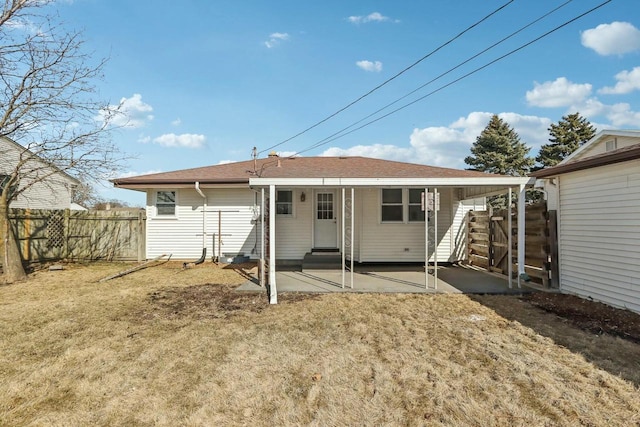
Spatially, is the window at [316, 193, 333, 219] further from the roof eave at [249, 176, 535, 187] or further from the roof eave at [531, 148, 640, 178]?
the roof eave at [531, 148, 640, 178]

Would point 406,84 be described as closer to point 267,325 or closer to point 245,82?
point 245,82

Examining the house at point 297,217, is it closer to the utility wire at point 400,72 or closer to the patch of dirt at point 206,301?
the utility wire at point 400,72

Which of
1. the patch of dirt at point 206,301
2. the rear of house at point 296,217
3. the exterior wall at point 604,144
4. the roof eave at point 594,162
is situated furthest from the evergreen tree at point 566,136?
the patch of dirt at point 206,301

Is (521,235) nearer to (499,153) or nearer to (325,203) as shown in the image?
(325,203)

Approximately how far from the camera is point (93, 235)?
37.7ft

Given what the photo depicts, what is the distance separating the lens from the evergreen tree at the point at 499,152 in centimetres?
2995

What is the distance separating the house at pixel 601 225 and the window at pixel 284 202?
22.7ft

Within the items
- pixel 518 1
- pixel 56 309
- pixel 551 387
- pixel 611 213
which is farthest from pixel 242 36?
pixel 551 387

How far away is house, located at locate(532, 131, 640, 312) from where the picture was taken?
5.46 meters

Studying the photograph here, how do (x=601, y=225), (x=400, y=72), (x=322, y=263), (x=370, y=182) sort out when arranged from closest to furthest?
(x=601, y=225), (x=370, y=182), (x=400, y=72), (x=322, y=263)

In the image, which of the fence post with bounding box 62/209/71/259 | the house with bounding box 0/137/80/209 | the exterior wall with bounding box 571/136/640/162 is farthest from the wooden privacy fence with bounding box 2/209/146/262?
the exterior wall with bounding box 571/136/640/162

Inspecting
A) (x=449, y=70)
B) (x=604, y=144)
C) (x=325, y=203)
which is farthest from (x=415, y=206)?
(x=604, y=144)

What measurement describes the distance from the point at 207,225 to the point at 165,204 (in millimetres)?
1659

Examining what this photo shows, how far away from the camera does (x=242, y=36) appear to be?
434 inches
